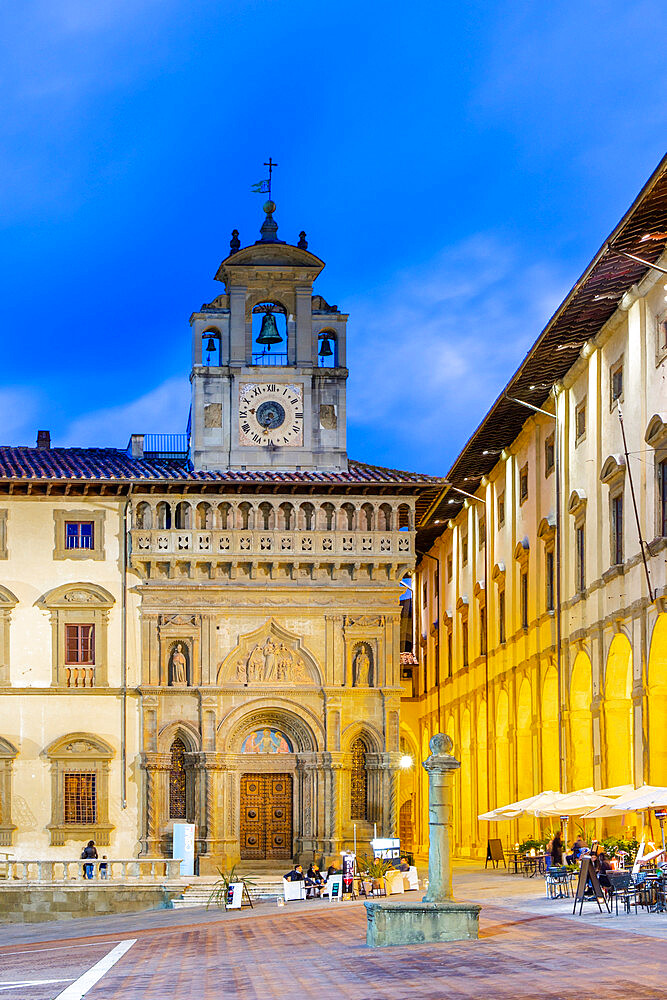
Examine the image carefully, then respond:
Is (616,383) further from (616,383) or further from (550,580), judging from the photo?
(550,580)

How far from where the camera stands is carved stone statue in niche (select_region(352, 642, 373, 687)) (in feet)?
179

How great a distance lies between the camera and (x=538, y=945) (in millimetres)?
24000

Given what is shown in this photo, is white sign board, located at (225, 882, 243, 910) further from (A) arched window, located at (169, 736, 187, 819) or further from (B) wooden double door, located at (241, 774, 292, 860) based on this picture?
(B) wooden double door, located at (241, 774, 292, 860)

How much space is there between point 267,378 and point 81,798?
1458 centimetres

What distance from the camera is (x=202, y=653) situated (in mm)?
53781

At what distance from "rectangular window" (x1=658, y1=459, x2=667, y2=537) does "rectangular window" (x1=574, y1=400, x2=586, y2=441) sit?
28.7 feet

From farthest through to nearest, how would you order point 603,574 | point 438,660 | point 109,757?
point 438,660
point 109,757
point 603,574

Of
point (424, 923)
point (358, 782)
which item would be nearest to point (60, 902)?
point (358, 782)

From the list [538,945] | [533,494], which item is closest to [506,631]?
[533,494]

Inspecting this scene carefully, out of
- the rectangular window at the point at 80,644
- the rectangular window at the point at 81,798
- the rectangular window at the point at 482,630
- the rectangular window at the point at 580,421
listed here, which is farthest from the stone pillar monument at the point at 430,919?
the rectangular window at the point at 482,630

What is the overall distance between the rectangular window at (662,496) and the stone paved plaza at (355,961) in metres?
8.44

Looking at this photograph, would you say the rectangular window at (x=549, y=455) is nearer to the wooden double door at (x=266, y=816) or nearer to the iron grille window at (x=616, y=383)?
→ the iron grille window at (x=616, y=383)

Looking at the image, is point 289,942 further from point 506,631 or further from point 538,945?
point 506,631

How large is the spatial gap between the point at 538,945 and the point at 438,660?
49719 mm
